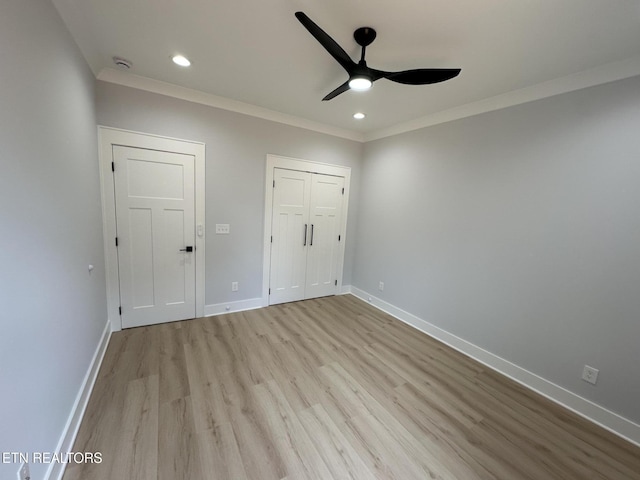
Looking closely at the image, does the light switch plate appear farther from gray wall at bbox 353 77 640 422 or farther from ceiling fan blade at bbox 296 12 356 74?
gray wall at bbox 353 77 640 422

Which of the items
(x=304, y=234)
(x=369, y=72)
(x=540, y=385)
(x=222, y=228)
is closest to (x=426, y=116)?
(x=369, y=72)

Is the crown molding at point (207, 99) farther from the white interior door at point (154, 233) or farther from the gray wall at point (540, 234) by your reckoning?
the gray wall at point (540, 234)

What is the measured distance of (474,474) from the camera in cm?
149

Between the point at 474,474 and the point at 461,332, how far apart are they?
153 centimetres

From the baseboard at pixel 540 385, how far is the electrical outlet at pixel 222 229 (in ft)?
8.51

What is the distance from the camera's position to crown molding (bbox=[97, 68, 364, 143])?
245 cm

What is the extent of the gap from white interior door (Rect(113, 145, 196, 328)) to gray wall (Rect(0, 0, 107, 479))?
0.67m

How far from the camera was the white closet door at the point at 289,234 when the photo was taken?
11.6 ft

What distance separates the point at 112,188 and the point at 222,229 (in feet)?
3.73

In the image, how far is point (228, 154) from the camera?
3078mm

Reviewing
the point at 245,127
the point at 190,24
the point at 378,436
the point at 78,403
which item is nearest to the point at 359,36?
the point at 190,24

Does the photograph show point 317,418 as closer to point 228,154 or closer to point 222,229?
point 222,229

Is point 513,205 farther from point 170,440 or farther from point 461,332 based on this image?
point 170,440

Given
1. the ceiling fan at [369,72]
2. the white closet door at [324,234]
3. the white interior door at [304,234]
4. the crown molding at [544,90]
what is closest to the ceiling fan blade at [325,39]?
the ceiling fan at [369,72]
